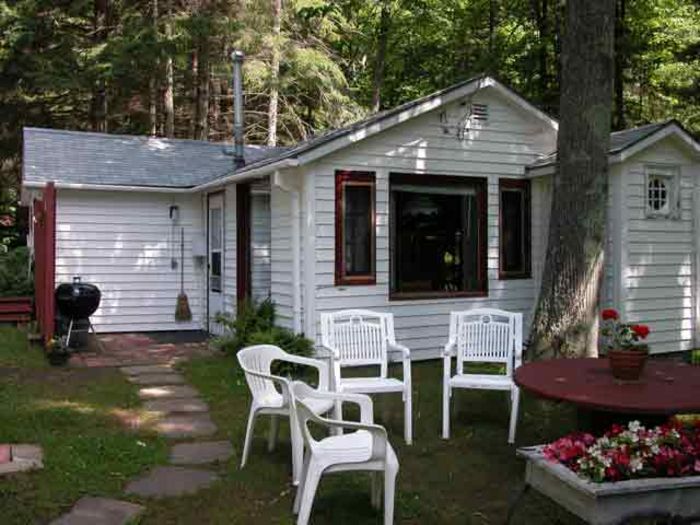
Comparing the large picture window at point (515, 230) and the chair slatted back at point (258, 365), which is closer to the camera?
the chair slatted back at point (258, 365)

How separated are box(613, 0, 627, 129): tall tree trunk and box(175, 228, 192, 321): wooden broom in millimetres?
10510

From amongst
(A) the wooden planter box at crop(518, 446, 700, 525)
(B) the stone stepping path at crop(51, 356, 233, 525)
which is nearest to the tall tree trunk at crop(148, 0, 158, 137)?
(B) the stone stepping path at crop(51, 356, 233, 525)

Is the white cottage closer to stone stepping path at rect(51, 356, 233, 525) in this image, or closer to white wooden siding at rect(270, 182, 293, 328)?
white wooden siding at rect(270, 182, 293, 328)

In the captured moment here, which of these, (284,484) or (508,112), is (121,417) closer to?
(284,484)

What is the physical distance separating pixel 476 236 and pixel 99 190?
18.1 ft

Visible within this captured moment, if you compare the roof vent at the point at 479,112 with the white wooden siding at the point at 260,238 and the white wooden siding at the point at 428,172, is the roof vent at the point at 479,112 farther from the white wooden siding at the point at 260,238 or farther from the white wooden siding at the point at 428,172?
the white wooden siding at the point at 260,238

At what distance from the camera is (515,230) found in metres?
9.01

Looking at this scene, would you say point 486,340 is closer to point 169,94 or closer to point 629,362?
point 629,362

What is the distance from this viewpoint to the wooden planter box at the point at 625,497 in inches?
111

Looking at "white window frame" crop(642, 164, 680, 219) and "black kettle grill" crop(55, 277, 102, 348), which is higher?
"white window frame" crop(642, 164, 680, 219)

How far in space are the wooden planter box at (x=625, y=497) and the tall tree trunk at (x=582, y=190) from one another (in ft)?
10.0

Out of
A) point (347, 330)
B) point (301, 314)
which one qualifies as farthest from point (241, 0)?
point (347, 330)

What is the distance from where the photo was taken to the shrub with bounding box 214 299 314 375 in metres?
7.52

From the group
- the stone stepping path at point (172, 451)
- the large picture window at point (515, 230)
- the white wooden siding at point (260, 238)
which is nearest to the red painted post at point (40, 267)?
the stone stepping path at point (172, 451)
